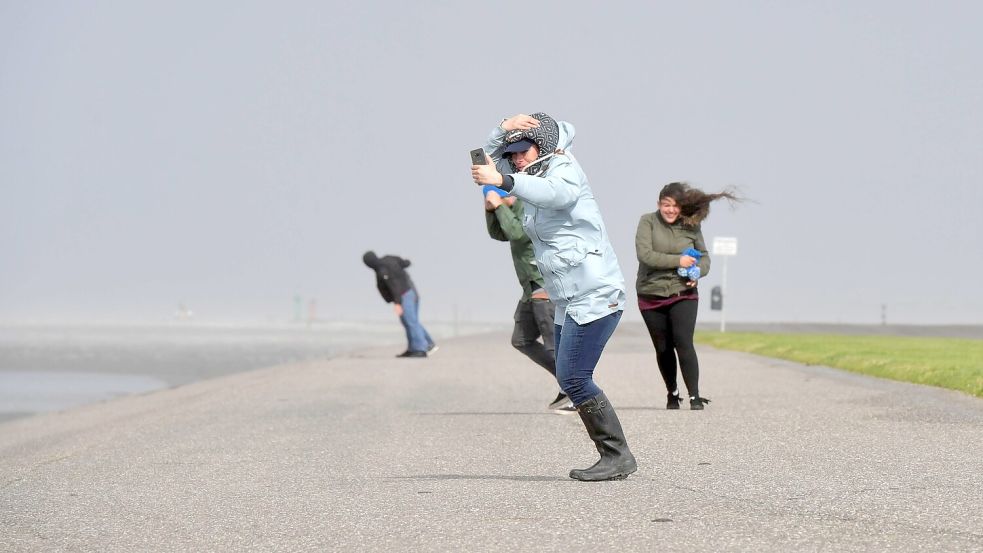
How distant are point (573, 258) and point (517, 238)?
11.3ft

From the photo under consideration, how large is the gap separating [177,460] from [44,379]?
60.6ft

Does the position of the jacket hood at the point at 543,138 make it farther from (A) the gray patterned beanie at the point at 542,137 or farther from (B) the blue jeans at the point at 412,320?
(B) the blue jeans at the point at 412,320

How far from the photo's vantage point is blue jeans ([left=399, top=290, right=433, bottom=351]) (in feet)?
77.3

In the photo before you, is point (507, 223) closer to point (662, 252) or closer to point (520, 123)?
point (662, 252)

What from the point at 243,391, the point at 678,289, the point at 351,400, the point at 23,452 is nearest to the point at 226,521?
the point at 23,452

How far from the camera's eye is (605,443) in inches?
307

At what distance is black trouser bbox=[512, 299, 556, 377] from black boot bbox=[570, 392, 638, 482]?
403 centimetres

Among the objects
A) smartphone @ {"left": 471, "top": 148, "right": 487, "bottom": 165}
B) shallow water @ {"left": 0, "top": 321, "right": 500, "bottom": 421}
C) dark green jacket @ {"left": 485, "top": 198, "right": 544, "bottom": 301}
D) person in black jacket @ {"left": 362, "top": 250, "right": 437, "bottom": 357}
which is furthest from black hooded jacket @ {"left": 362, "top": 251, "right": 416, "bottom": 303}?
smartphone @ {"left": 471, "top": 148, "right": 487, "bottom": 165}

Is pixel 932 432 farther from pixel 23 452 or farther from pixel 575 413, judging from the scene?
pixel 23 452

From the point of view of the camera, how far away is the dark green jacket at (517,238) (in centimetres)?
1084

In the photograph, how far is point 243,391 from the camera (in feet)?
53.8

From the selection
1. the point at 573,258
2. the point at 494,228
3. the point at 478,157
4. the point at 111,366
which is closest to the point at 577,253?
the point at 573,258

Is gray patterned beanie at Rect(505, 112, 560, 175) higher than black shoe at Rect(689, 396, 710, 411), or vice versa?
gray patterned beanie at Rect(505, 112, 560, 175)

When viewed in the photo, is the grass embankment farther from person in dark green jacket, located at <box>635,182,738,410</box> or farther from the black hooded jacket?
the black hooded jacket
